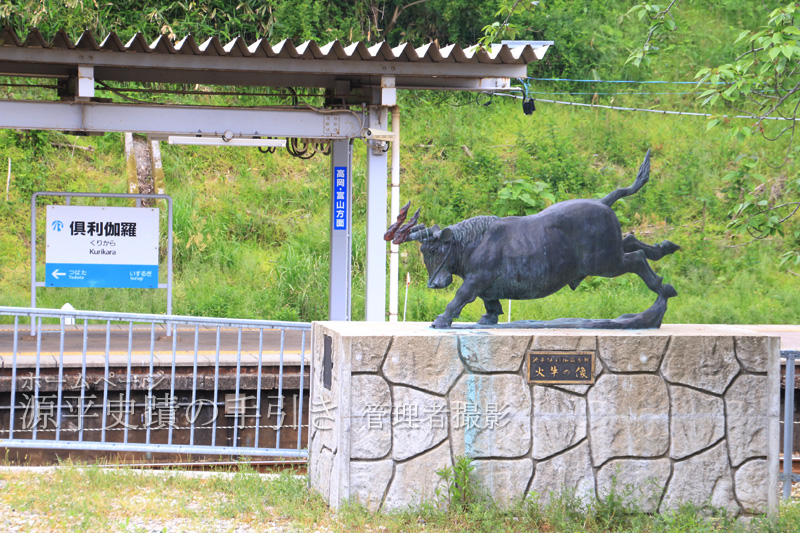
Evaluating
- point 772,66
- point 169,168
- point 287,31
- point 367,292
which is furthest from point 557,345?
point 287,31

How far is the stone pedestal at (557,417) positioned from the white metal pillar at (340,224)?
4513mm

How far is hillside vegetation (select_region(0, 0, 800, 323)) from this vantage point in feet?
42.8

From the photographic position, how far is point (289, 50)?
305 inches

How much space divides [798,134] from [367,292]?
39.2 feet

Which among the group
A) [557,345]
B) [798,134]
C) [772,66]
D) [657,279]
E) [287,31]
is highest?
[287,31]

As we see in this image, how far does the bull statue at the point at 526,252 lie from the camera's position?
529cm

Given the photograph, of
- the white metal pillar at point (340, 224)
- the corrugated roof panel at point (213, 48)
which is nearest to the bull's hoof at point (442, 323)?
the corrugated roof panel at point (213, 48)

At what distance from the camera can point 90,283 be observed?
30.7 ft

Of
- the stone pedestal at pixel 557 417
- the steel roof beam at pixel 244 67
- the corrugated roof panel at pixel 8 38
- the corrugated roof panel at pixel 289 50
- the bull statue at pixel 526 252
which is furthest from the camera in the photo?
the steel roof beam at pixel 244 67

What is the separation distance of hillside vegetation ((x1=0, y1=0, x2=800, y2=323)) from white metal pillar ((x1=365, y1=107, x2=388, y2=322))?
395 centimetres

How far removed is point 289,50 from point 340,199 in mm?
2251

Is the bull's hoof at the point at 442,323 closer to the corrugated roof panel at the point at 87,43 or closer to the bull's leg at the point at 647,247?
the bull's leg at the point at 647,247

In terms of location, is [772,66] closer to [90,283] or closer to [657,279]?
[657,279]

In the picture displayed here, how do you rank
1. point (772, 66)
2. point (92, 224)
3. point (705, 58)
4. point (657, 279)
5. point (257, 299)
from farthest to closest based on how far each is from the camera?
point (705, 58) → point (257, 299) → point (92, 224) → point (772, 66) → point (657, 279)
